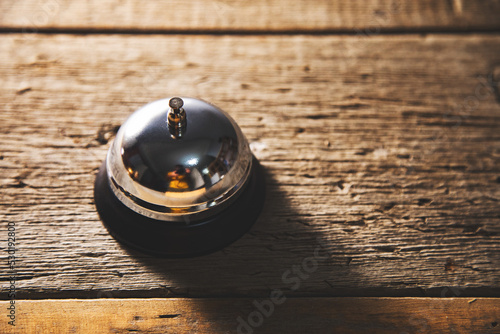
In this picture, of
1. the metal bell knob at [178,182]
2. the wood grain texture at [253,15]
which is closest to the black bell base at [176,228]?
the metal bell knob at [178,182]

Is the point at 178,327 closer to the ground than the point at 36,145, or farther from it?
closer to the ground

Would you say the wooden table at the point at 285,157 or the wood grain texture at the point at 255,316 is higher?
the wooden table at the point at 285,157

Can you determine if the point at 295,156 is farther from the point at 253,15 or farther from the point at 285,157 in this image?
the point at 253,15

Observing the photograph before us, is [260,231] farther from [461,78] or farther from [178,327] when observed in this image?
[461,78]

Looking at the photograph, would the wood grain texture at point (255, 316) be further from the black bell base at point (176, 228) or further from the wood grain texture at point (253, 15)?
the wood grain texture at point (253, 15)

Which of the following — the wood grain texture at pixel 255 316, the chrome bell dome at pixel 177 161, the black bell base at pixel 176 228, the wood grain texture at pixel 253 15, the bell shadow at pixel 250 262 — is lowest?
the wood grain texture at pixel 255 316

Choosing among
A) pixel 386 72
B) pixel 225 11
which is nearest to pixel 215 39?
pixel 225 11

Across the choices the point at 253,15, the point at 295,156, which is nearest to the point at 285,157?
the point at 295,156

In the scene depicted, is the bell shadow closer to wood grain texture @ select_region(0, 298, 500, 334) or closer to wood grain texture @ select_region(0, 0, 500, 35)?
wood grain texture @ select_region(0, 298, 500, 334)
